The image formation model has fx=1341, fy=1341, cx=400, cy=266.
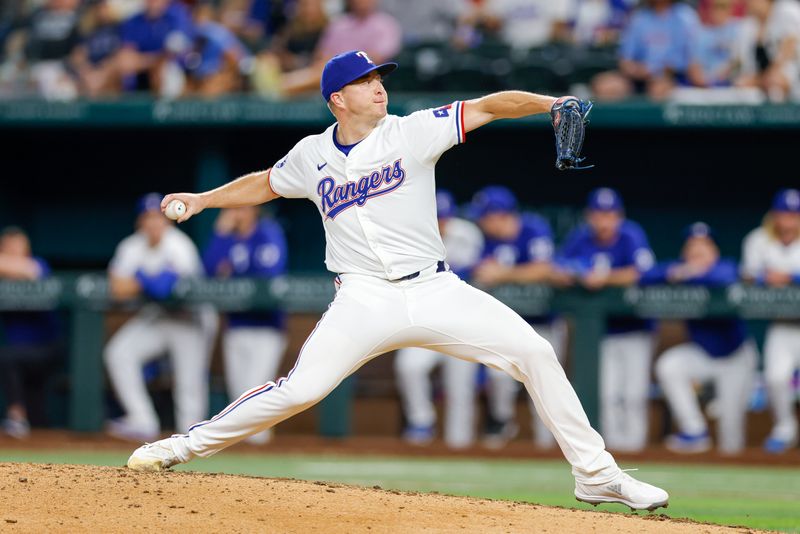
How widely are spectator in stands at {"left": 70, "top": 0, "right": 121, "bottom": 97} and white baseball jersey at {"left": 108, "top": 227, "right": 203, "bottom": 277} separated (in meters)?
2.14

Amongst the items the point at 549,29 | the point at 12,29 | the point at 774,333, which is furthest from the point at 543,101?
the point at 12,29

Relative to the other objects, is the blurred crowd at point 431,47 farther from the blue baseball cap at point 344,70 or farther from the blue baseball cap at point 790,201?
the blue baseball cap at point 344,70

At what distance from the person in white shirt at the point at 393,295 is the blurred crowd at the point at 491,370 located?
4784 mm

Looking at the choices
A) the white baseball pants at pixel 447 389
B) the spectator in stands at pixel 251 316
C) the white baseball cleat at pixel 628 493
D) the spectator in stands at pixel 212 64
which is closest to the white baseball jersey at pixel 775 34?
the white baseball pants at pixel 447 389

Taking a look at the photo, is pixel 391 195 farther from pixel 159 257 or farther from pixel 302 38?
pixel 302 38

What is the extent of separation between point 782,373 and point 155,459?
231 inches

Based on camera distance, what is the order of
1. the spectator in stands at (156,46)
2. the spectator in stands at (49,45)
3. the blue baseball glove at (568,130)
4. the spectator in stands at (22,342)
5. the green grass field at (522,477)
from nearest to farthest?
the blue baseball glove at (568,130), the green grass field at (522,477), the spectator in stands at (22,342), the spectator in stands at (156,46), the spectator in stands at (49,45)

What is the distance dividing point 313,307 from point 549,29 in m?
3.64

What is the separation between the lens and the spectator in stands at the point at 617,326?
10062 mm

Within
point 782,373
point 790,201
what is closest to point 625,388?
point 782,373

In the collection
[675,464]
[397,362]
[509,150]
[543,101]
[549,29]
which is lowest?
[675,464]

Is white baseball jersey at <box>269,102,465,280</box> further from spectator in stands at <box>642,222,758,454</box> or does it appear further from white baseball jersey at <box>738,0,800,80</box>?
white baseball jersey at <box>738,0,800,80</box>

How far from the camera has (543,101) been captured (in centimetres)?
504

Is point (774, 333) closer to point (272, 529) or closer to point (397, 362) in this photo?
point (397, 362)
